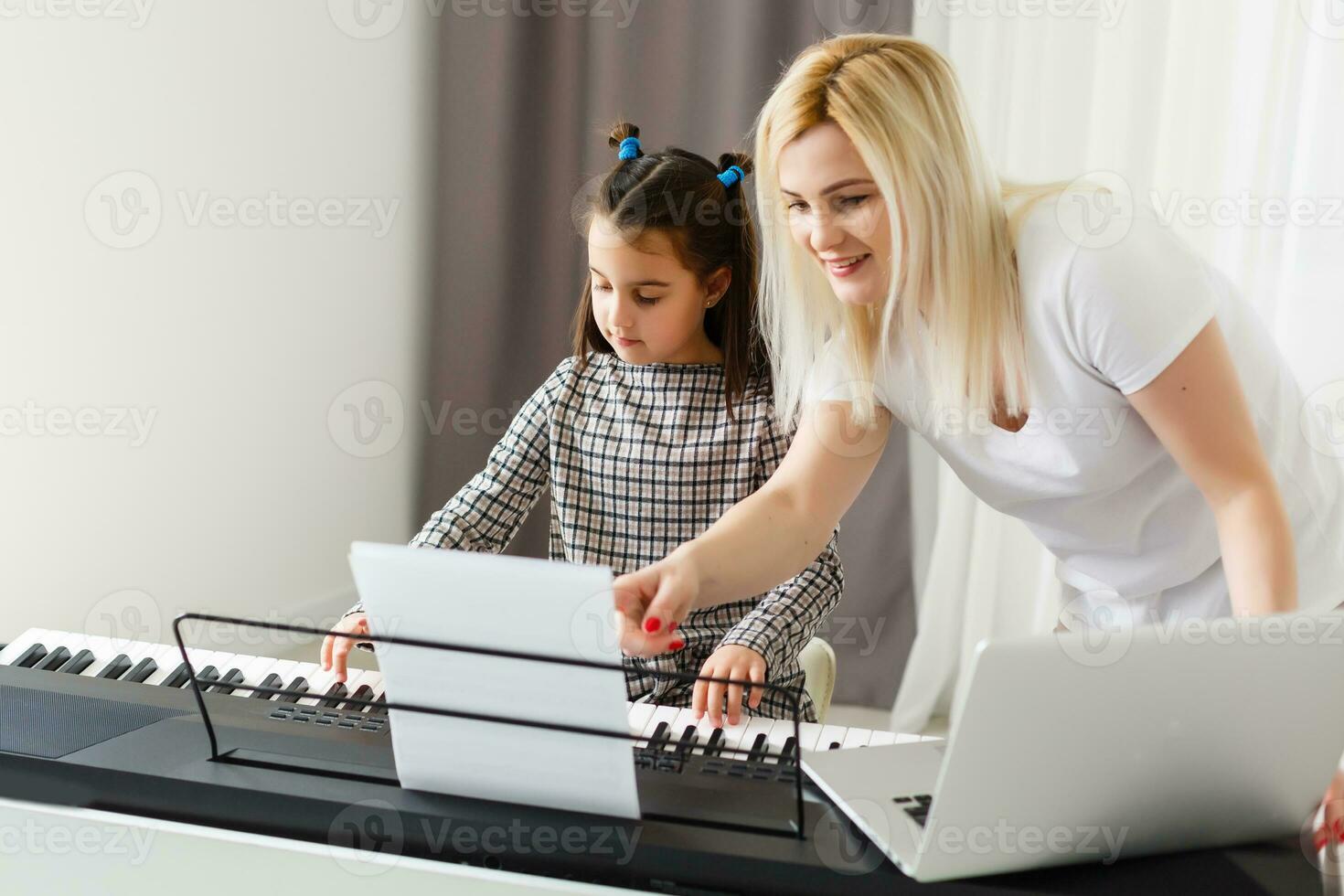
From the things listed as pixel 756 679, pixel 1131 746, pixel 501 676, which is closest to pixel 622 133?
pixel 756 679

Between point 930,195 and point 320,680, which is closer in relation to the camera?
point 930,195

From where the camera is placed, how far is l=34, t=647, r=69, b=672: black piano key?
3.89ft

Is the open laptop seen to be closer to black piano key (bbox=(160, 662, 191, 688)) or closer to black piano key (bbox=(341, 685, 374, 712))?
black piano key (bbox=(341, 685, 374, 712))

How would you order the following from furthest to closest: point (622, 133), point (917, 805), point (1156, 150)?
point (1156, 150) → point (622, 133) → point (917, 805)

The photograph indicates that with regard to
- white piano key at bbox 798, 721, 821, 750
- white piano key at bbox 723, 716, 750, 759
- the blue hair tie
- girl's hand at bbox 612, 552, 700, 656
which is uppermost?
the blue hair tie

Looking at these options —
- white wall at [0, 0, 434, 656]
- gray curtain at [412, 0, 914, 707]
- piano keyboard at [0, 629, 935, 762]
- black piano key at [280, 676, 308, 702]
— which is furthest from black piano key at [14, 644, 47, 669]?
gray curtain at [412, 0, 914, 707]

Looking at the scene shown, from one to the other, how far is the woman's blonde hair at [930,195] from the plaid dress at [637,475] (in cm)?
38

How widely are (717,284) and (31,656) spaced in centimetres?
92

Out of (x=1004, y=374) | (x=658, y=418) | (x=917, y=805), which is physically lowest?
(x=917, y=805)

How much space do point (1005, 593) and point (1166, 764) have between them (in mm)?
2091

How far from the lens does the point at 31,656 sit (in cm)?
120

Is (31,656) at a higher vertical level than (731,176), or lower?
lower

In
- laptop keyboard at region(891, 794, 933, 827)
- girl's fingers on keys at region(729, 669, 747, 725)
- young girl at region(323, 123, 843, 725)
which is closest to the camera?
laptop keyboard at region(891, 794, 933, 827)

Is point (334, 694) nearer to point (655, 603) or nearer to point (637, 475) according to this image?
point (655, 603)
